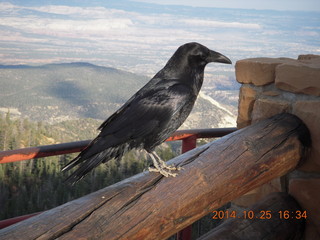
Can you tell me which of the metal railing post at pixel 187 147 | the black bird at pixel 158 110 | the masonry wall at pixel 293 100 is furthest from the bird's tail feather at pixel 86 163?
the masonry wall at pixel 293 100

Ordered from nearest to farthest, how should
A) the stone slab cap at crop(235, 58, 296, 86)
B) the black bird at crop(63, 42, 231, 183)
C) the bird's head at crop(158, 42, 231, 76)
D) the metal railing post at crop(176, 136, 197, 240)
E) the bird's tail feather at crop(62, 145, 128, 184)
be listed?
1. the bird's tail feather at crop(62, 145, 128, 184)
2. the black bird at crop(63, 42, 231, 183)
3. the bird's head at crop(158, 42, 231, 76)
4. the stone slab cap at crop(235, 58, 296, 86)
5. the metal railing post at crop(176, 136, 197, 240)

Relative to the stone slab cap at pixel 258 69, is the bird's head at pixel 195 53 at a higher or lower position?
higher

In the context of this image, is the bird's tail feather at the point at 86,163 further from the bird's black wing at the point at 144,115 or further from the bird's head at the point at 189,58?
the bird's head at the point at 189,58

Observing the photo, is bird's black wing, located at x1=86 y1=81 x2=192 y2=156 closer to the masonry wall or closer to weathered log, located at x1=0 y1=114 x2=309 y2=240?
weathered log, located at x1=0 y1=114 x2=309 y2=240

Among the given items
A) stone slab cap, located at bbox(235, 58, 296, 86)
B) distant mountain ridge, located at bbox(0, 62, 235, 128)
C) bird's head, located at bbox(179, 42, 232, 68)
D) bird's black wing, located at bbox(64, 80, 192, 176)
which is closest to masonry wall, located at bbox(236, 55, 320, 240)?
stone slab cap, located at bbox(235, 58, 296, 86)

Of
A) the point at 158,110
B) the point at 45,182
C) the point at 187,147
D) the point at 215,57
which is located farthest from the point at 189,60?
the point at 45,182
